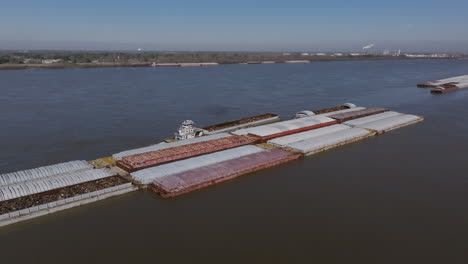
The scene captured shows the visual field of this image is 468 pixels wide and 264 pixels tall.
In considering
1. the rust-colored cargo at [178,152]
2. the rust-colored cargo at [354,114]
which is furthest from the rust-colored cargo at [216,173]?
the rust-colored cargo at [354,114]

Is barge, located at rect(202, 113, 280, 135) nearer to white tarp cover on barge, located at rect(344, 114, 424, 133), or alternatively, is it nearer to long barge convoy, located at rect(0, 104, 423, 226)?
long barge convoy, located at rect(0, 104, 423, 226)

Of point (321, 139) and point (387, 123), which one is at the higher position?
point (387, 123)

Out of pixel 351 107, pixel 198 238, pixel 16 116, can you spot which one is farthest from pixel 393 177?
pixel 16 116

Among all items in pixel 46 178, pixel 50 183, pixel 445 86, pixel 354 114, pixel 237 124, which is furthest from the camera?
pixel 445 86

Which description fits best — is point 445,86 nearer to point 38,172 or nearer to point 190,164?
point 190,164

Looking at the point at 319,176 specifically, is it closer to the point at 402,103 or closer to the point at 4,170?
the point at 4,170

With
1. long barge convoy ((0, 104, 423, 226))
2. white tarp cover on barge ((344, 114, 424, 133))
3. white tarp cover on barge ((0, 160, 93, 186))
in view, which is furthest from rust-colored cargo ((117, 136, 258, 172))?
white tarp cover on barge ((344, 114, 424, 133))

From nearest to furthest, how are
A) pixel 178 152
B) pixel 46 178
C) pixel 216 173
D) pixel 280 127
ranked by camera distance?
pixel 46 178 → pixel 216 173 → pixel 178 152 → pixel 280 127

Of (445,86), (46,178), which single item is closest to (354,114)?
(46,178)
